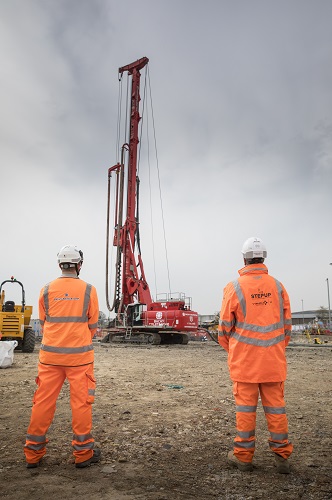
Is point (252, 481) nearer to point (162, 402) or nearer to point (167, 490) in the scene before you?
→ point (167, 490)

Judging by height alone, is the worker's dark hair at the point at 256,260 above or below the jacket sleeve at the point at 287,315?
above

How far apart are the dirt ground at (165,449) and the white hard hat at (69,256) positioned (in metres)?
1.78

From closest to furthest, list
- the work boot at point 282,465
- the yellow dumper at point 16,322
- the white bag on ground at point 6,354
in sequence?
the work boot at point 282,465
the white bag on ground at point 6,354
the yellow dumper at point 16,322

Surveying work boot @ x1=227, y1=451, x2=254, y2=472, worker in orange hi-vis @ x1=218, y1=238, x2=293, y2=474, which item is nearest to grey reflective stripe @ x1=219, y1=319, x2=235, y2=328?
worker in orange hi-vis @ x1=218, y1=238, x2=293, y2=474

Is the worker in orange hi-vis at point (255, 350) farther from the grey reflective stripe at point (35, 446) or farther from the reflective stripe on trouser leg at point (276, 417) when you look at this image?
the grey reflective stripe at point (35, 446)

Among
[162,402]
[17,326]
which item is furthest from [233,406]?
[17,326]

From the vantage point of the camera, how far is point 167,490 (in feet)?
9.09

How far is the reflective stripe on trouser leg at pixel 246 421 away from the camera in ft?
10.4

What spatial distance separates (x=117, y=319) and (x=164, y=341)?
288cm

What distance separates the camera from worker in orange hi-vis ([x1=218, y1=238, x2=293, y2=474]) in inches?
126

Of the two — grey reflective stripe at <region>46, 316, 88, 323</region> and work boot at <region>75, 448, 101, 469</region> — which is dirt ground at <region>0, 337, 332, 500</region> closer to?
work boot at <region>75, 448, 101, 469</region>

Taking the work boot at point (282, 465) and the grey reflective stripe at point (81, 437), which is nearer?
the work boot at point (282, 465)

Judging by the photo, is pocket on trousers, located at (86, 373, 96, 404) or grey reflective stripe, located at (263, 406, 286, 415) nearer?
grey reflective stripe, located at (263, 406, 286, 415)

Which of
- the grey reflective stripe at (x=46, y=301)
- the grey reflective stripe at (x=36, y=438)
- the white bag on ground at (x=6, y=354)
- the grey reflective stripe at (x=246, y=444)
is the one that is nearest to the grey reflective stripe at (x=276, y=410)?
the grey reflective stripe at (x=246, y=444)
